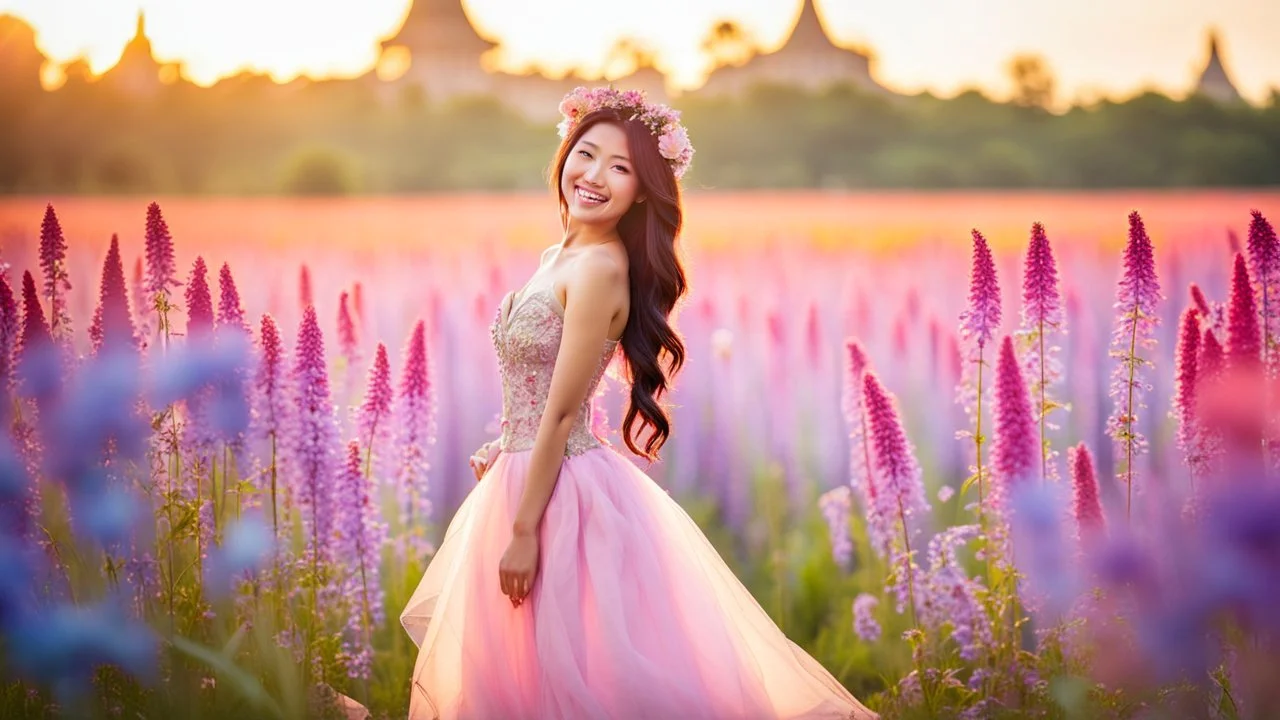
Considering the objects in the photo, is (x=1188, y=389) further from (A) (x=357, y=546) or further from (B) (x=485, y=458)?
(A) (x=357, y=546)

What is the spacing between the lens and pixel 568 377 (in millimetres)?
2688

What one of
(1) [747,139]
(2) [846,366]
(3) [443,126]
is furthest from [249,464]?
(1) [747,139]

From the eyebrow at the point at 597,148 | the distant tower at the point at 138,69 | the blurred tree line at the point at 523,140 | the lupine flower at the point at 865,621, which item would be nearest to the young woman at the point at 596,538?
the eyebrow at the point at 597,148

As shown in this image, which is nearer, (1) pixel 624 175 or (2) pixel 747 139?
(1) pixel 624 175

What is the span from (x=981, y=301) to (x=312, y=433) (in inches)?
81.3

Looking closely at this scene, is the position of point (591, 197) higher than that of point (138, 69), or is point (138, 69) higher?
point (138, 69)

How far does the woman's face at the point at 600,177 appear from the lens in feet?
9.43

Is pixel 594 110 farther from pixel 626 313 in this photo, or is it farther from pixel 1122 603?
pixel 1122 603

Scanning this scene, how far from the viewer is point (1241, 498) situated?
2834 millimetres

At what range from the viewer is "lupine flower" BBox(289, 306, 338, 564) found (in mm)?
3312

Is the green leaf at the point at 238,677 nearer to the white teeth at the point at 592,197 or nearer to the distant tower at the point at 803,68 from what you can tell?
the white teeth at the point at 592,197

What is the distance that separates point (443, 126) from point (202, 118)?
2.20 metres

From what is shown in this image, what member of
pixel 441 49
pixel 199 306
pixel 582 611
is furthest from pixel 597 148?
pixel 441 49

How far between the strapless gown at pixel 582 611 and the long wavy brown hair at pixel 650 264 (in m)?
0.12
